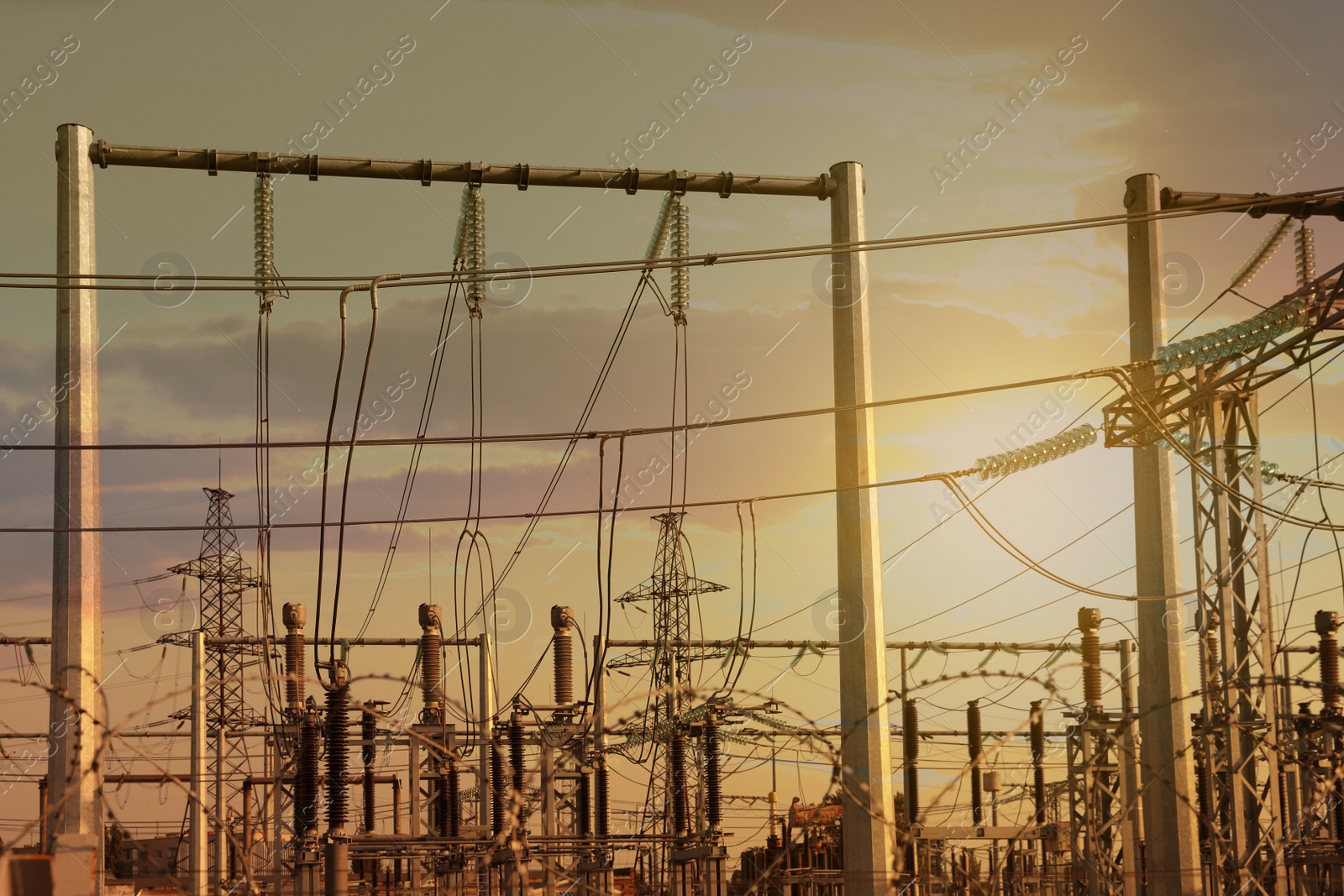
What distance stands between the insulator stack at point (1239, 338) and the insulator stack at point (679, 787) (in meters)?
9.70

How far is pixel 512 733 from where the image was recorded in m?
19.3

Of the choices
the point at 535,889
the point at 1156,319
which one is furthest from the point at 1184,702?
the point at 535,889

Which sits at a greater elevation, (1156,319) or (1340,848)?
(1156,319)

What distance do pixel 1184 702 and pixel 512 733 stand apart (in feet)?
32.7

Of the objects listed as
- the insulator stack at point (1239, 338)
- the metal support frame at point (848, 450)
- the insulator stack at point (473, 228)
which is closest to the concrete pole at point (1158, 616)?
the insulator stack at point (1239, 338)

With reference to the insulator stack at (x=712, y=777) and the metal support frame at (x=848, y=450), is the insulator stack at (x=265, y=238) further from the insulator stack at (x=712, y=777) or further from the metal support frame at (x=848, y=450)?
the insulator stack at (x=712, y=777)

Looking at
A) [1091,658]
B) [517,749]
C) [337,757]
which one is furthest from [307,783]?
[1091,658]

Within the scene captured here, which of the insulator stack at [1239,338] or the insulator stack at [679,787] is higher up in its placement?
the insulator stack at [1239,338]

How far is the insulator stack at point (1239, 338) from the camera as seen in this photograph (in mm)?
12094

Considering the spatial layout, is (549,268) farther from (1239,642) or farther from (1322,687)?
(1322,687)

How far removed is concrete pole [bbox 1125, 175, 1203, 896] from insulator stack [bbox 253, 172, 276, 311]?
7.13m

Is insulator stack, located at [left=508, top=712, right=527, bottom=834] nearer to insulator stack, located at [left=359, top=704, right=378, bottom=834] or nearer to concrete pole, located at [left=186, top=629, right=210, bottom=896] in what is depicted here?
insulator stack, located at [left=359, top=704, right=378, bottom=834]

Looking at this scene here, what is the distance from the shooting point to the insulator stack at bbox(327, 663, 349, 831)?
44.3 feet

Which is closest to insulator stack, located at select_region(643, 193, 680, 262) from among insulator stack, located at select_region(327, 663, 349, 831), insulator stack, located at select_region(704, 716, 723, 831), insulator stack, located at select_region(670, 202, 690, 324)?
insulator stack, located at select_region(670, 202, 690, 324)
